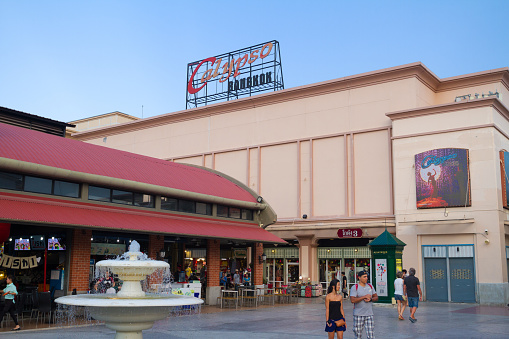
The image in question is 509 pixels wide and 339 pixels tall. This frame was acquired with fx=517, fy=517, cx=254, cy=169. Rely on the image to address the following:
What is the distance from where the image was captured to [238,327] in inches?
651

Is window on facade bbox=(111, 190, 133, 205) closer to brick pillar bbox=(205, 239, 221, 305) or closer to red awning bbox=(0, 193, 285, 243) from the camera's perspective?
red awning bbox=(0, 193, 285, 243)

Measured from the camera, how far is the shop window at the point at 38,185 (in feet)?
56.8

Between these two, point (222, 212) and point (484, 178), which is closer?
point (222, 212)

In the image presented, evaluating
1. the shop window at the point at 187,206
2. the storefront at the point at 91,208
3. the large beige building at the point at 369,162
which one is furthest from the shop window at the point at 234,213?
the large beige building at the point at 369,162

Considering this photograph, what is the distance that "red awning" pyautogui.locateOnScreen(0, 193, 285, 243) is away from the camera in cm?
1612

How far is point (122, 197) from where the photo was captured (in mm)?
20500

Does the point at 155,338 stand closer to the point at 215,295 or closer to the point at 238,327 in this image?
the point at 238,327

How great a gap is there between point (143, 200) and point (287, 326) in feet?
26.8

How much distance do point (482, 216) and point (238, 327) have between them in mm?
17384

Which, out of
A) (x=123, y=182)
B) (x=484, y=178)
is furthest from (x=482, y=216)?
(x=123, y=182)

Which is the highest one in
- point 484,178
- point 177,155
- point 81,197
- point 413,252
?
point 177,155

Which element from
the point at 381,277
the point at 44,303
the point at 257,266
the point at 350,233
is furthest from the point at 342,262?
the point at 44,303

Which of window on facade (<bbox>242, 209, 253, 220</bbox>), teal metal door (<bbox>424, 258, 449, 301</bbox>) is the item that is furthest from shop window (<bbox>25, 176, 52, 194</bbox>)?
teal metal door (<bbox>424, 258, 449, 301</bbox>)

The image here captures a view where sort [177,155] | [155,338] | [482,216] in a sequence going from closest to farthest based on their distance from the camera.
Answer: [155,338] < [482,216] < [177,155]
